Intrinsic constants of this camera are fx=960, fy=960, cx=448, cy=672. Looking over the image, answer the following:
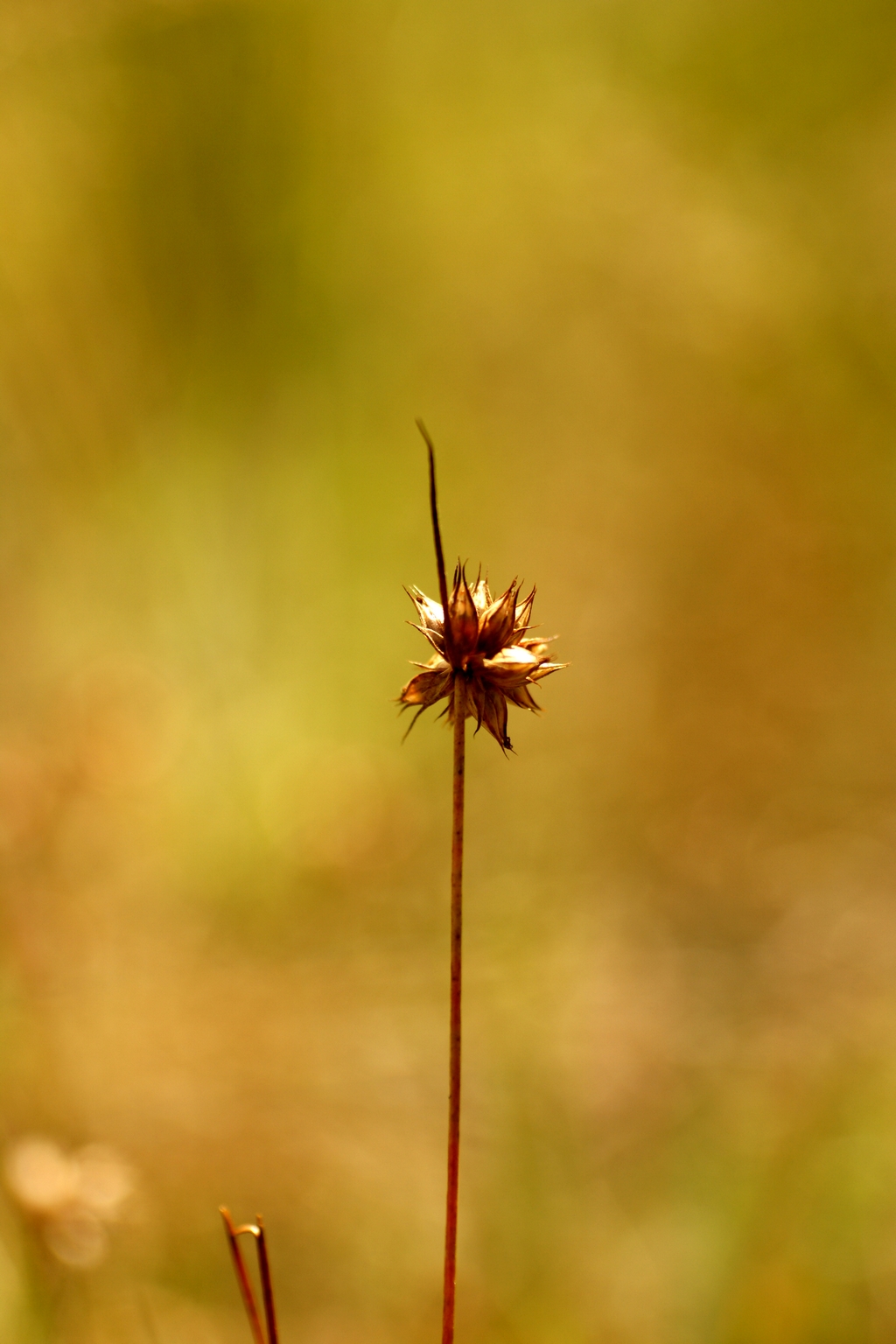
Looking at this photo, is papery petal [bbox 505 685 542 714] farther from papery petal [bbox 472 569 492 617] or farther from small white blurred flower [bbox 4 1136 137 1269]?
small white blurred flower [bbox 4 1136 137 1269]

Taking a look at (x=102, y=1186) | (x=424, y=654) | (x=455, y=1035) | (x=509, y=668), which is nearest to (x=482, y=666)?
(x=509, y=668)

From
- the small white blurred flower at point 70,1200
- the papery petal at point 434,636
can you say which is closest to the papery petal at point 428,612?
the papery petal at point 434,636

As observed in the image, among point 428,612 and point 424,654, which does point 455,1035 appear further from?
point 424,654

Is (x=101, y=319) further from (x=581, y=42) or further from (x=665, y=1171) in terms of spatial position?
(x=665, y=1171)

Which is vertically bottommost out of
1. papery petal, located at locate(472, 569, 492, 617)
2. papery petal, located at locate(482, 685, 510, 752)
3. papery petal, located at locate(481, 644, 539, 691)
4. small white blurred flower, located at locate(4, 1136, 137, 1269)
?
small white blurred flower, located at locate(4, 1136, 137, 1269)

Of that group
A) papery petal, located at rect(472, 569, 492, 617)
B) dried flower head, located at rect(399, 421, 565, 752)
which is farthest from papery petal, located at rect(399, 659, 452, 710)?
papery petal, located at rect(472, 569, 492, 617)
